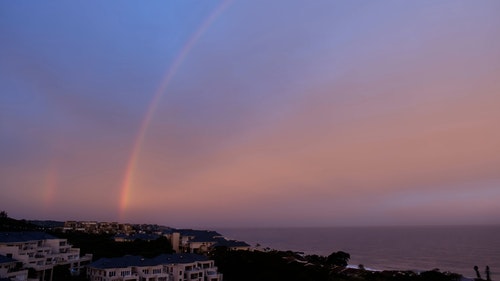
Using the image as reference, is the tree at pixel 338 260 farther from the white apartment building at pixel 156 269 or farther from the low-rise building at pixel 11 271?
the low-rise building at pixel 11 271

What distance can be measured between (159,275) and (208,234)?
125ft

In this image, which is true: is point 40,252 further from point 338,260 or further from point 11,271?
point 338,260

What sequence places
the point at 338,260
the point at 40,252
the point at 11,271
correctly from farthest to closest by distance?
the point at 338,260 < the point at 40,252 < the point at 11,271

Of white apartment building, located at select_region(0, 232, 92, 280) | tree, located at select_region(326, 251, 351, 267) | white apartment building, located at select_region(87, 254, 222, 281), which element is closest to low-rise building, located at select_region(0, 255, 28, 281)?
white apartment building, located at select_region(0, 232, 92, 280)

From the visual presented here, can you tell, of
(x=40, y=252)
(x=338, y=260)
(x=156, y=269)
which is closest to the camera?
(x=40, y=252)

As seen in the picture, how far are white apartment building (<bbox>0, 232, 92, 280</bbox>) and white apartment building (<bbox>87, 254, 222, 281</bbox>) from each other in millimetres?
3239

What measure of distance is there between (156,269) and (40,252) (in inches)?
383

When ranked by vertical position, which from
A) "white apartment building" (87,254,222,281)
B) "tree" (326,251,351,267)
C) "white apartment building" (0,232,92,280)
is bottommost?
"tree" (326,251,351,267)

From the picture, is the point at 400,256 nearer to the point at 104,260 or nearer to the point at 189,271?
the point at 189,271

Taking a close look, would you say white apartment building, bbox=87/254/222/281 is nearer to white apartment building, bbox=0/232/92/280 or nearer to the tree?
white apartment building, bbox=0/232/92/280

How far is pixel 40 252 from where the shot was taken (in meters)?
33.3

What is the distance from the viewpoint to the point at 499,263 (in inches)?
2847

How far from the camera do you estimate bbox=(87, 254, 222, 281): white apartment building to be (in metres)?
31.5

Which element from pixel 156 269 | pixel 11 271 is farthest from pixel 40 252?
pixel 156 269
